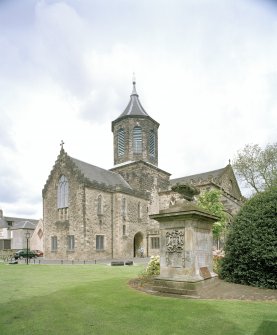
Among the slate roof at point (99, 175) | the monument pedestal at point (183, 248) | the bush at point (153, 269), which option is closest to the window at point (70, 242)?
the slate roof at point (99, 175)

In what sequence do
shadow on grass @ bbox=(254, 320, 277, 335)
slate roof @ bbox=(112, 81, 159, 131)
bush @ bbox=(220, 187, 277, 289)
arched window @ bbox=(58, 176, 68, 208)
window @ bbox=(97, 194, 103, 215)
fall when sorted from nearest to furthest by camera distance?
shadow on grass @ bbox=(254, 320, 277, 335) < bush @ bbox=(220, 187, 277, 289) < window @ bbox=(97, 194, 103, 215) < arched window @ bbox=(58, 176, 68, 208) < slate roof @ bbox=(112, 81, 159, 131)

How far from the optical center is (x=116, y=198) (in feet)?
123

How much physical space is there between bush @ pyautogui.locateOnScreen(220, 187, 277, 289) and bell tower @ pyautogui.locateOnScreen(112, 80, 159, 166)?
1331 inches

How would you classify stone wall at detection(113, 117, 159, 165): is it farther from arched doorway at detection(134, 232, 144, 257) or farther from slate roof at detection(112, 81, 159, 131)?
arched doorway at detection(134, 232, 144, 257)

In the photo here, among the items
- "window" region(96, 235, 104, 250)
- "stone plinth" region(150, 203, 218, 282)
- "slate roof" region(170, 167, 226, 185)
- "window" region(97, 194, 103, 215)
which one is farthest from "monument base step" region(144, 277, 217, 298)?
"slate roof" region(170, 167, 226, 185)

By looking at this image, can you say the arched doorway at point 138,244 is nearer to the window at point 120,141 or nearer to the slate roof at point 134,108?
the window at point 120,141

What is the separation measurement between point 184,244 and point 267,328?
3.61 metres

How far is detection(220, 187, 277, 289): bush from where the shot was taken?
9.63m

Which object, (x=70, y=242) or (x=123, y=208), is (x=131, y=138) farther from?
(x=70, y=242)

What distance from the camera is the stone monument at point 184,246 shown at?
29.0 ft

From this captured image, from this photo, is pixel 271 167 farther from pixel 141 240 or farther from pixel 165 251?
pixel 165 251

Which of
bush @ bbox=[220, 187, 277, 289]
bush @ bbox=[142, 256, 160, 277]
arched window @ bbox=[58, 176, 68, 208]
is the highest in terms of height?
arched window @ bbox=[58, 176, 68, 208]

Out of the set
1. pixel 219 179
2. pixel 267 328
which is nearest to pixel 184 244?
pixel 267 328

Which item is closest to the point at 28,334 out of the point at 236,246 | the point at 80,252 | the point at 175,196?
the point at 236,246
